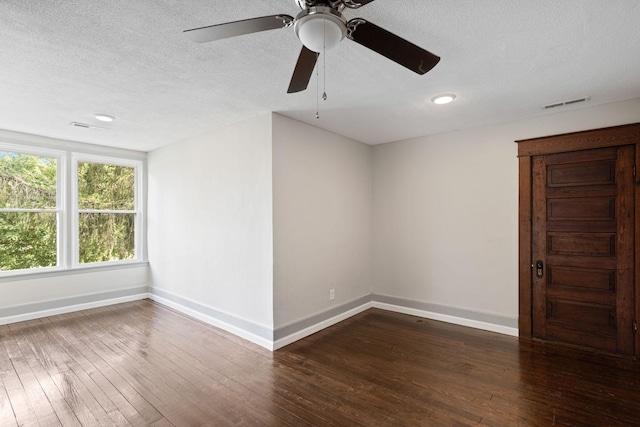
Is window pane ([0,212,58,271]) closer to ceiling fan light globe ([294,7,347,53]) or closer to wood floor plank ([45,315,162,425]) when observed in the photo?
wood floor plank ([45,315,162,425])

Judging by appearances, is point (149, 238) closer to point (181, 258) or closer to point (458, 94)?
point (181, 258)

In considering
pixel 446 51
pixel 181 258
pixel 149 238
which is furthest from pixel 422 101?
pixel 149 238

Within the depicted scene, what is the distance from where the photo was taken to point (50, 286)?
454 centimetres

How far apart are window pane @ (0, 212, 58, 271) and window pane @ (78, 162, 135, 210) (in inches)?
19.9

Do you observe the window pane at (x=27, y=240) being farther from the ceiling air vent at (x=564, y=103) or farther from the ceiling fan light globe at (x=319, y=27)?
the ceiling air vent at (x=564, y=103)

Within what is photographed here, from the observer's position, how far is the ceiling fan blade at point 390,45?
1.48 metres

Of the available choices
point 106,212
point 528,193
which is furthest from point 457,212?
point 106,212

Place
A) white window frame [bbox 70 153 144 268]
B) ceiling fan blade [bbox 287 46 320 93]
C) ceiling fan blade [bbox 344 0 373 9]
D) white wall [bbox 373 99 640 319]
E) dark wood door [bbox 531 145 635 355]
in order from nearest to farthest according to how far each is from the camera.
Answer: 1. ceiling fan blade [bbox 344 0 373 9]
2. ceiling fan blade [bbox 287 46 320 93]
3. dark wood door [bbox 531 145 635 355]
4. white wall [bbox 373 99 640 319]
5. white window frame [bbox 70 153 144 268]

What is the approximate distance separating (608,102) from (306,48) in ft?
10.8

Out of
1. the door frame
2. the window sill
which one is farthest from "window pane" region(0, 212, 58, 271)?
the door frame

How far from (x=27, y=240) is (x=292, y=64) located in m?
4.60

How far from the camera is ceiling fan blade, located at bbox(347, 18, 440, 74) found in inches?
58.2

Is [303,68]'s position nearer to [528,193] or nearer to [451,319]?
[528,193]

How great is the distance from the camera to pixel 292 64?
7.73 ft
